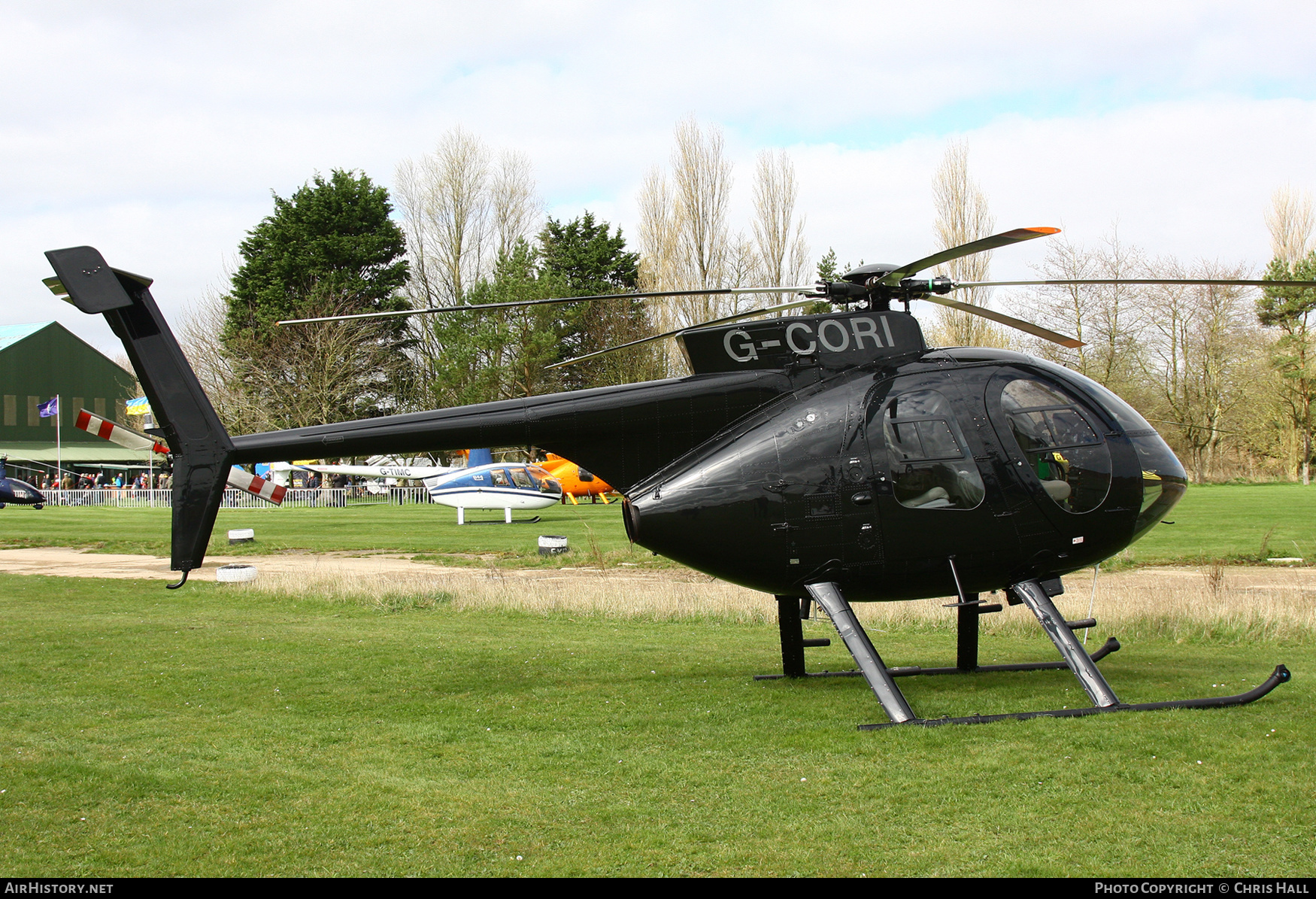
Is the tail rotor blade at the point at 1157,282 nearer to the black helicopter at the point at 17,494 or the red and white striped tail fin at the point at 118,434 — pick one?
the red and white striped tail fin at the point at 118,434

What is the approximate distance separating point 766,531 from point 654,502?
3.50ft

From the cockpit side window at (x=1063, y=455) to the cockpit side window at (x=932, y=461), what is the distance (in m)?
0.53

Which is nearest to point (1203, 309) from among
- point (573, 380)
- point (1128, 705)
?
point (573, 380)

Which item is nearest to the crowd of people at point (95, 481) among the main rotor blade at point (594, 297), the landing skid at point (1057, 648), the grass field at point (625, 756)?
the grass field at point (625, 756)

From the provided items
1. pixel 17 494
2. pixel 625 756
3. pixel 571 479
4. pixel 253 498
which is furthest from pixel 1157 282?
pixel 17 494

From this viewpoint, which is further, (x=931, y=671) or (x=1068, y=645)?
(x=931, y=671)

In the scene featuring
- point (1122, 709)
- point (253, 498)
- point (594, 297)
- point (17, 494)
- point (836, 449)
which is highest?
point (594, 297)

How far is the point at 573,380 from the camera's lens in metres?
64.5

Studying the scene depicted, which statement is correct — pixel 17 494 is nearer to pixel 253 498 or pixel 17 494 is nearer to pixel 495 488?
pixel 253 498

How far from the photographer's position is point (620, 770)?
706 cm

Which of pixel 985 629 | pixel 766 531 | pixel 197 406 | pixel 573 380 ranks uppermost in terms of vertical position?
pixel 573 380

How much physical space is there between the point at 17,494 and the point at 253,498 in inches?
483
